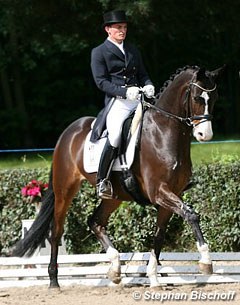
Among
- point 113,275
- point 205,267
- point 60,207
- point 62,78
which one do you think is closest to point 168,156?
point 205,267

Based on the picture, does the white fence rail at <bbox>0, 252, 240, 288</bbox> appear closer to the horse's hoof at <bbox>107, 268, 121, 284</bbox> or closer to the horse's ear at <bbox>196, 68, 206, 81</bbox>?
the horse's hoof at <bbox>107, 268, 121, 284</bbox>

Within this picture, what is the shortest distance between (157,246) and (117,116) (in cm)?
139

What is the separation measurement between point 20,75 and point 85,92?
5.75 ft

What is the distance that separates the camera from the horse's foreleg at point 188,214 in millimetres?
7949

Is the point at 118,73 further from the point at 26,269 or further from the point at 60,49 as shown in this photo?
the point at 60,49

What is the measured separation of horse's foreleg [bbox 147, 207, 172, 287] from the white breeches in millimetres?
860

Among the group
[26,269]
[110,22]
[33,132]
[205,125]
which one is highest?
[110,22]

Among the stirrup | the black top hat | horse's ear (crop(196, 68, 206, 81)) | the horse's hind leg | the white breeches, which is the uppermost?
the black top hat

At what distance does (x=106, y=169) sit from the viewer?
9.00 meters

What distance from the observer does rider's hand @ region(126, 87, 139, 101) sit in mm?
8734

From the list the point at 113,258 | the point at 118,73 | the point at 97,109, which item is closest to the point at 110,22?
the point at 118,73

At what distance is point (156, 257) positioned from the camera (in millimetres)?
8977

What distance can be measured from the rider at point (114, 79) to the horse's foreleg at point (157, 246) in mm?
579

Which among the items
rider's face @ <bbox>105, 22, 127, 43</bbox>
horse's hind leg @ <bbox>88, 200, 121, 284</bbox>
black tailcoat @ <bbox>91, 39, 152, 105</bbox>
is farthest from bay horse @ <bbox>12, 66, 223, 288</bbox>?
rider's face @ <bbox>105, 22, 127, 43</bbox>
